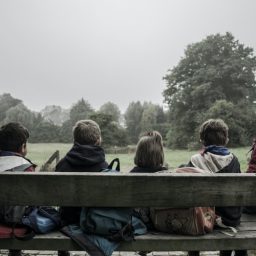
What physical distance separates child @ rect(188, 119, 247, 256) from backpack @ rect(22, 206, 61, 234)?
125 cm

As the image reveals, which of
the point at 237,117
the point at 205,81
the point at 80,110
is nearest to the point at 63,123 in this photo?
the point at 80,110

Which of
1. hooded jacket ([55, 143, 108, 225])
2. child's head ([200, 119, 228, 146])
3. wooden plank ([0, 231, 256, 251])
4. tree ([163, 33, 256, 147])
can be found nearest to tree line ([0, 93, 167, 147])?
tree ([163, 33, 256, 147])

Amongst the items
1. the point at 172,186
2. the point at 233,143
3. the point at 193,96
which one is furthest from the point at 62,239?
the point at 193,96

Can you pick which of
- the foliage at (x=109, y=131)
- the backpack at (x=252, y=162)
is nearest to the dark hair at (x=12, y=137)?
the backpack at (x=252, y=162)

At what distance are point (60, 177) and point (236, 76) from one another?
36854 mm

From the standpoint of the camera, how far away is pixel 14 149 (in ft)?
10.3

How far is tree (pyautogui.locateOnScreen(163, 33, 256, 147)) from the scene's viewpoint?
36.4 meters

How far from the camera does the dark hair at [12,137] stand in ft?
10.3

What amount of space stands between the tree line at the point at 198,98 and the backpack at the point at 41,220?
24.2 m

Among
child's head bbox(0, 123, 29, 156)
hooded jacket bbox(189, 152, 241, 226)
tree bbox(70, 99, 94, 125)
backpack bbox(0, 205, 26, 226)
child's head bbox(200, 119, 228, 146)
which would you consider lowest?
backpack bbox(0, 205, 26, 226)

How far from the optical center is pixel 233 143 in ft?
72.7

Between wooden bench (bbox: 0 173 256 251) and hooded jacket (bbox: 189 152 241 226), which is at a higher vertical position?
hooded jacket (bbox: 189 152 241 226)

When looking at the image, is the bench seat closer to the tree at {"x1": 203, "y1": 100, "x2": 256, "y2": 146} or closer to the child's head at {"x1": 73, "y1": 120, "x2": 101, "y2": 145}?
the child's head at {"x1": 73, "y1": 120, "x2": 101, "y2": 145}

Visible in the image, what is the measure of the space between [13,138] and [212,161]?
170 cm
